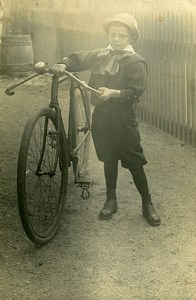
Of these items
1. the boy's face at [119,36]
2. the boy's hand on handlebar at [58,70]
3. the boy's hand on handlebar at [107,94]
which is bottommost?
the boy's hand on handlebar at [107,94]

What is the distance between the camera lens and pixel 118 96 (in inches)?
140

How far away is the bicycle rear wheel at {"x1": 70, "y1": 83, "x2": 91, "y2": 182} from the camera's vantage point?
3992mm

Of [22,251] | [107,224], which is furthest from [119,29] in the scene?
[22,251]

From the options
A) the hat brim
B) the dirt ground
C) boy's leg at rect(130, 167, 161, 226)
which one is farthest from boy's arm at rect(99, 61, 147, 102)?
the dirt ground

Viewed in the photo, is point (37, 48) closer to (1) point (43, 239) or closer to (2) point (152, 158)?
(2) point (152, 158)

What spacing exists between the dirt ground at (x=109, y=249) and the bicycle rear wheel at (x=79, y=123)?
260 millimetres

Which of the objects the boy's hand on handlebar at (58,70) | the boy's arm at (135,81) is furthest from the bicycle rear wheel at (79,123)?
the boy's arm at (135,81)

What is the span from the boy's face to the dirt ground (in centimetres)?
138

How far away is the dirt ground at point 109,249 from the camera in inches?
118

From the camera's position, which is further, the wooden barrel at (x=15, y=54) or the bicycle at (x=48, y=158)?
the wooden barrel at (x=15, y=54)

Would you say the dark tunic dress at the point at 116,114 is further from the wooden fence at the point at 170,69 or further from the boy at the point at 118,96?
the wooden fence at the point at 170,69

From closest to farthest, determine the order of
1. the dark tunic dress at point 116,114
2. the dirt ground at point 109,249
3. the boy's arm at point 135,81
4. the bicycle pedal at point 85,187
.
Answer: the dirt ground at point 109,249
the boy's arm at point 135,81
the dark tunic dress at point 116,114
the bicycle pedal at point 85,187

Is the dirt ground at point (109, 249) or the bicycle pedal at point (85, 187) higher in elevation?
the bicycle pedal at point (85, 187)

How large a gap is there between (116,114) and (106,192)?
0.75 meters
